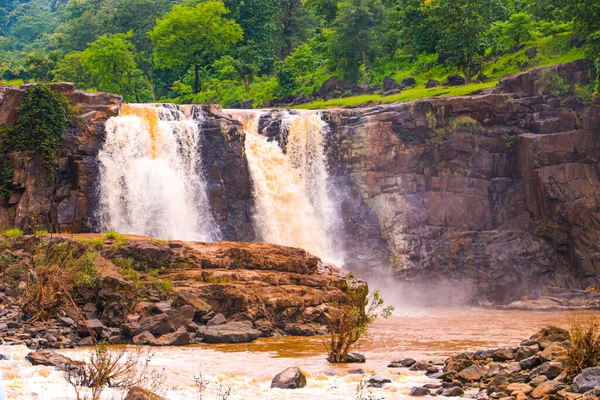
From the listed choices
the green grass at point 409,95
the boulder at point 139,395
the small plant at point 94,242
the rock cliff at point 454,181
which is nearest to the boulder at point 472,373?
the boulder at point 139,395

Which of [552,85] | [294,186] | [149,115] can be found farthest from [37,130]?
[552,85]

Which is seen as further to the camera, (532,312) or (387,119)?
(387,119)

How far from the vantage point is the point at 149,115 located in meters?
38.3

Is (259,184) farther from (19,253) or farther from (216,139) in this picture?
(19,253)

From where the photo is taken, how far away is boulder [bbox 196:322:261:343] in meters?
23.2

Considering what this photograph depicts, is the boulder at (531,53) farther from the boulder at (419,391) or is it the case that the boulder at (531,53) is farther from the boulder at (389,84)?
the boulder at (419,391)

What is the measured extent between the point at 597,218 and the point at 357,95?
19808mm

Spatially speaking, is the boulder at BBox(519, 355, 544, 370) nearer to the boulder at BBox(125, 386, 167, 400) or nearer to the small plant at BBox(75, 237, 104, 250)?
the boulder at BBox(125, 386, 167, 400)

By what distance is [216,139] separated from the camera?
38031 millimetres

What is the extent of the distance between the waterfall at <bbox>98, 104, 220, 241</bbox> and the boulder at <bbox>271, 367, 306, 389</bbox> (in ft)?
65.5

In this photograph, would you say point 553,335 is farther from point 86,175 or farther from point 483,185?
point 86,175

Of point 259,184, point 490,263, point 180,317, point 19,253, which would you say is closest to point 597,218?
point 490,263

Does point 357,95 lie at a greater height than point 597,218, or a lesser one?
greater

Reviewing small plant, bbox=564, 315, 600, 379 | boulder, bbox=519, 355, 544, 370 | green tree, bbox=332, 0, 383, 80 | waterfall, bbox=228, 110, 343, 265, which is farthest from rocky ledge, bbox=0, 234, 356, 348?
green tree, bbox=332, 0, 383, 80
